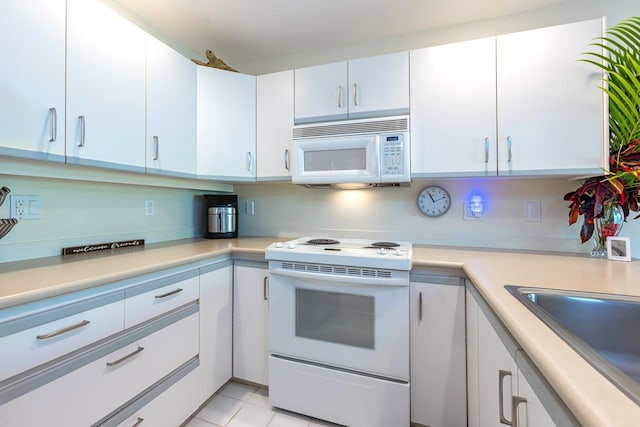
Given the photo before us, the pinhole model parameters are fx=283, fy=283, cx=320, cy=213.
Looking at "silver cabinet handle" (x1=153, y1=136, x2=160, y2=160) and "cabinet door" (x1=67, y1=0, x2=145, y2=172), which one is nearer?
"cabinet door" (x1=67, y1=0, x2=145, y2=172)

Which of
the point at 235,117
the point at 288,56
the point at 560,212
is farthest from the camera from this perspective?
the point at 288,56

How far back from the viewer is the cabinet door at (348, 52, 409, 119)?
5.62 feet

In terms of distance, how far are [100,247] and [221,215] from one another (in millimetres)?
792

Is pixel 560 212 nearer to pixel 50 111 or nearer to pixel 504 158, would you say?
pixel 504 158

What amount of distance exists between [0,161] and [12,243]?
40cm

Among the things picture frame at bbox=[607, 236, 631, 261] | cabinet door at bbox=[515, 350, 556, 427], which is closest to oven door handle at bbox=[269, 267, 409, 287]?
cabinet door at bbox=[515, 350, 556, 427]

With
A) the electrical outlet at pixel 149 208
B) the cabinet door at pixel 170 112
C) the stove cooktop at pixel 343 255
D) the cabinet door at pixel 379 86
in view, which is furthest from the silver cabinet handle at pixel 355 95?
the electrical outlet at pixel 149 208

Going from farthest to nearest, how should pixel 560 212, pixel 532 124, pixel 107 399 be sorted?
pixel 560 212
pixel 532 124
pixel 107 399

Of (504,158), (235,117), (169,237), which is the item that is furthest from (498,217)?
(169,237)

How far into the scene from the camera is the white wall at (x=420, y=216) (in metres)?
1.73

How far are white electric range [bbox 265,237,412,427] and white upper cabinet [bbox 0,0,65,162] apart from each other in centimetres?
110

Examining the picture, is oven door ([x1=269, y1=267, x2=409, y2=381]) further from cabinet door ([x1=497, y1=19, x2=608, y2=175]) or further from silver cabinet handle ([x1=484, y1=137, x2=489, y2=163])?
cabinet door ([x1=497, y1=19, x2=608, y2=175])

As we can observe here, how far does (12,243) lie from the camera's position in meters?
1.29

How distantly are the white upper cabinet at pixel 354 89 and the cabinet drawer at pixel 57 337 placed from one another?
1.50 meters
